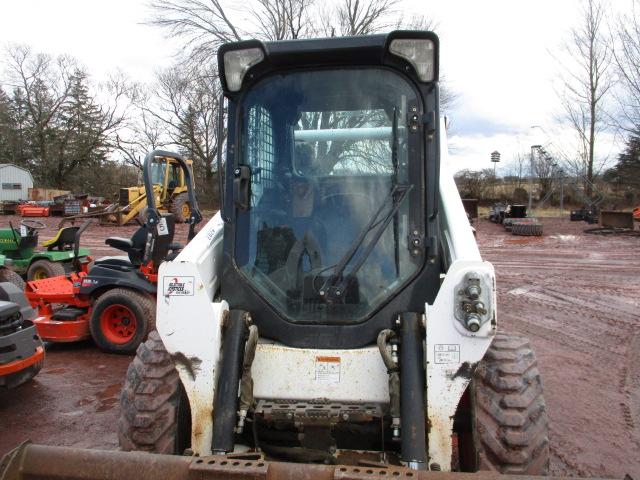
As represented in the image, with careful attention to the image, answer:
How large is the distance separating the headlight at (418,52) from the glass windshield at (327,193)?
125 mm

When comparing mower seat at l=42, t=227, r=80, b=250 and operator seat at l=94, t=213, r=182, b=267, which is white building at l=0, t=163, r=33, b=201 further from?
operator seat at l=94, t=213, r=182, b=267

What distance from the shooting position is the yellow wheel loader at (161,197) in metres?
20.9

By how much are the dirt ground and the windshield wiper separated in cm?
214

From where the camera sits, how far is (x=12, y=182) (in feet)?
148

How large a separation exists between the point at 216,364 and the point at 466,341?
125cm

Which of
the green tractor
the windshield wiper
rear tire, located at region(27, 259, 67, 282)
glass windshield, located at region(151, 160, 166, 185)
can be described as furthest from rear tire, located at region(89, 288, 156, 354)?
glass windshield, located at region(151, 160, 166, 185)

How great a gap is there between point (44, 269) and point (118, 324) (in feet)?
11.2

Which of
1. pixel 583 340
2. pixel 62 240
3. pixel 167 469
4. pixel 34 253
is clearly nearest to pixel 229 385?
pixel 167 469

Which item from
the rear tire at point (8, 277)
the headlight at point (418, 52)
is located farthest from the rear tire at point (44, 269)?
the headlight at point (418, 52)

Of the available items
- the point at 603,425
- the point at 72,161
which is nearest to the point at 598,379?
the point at 603,425

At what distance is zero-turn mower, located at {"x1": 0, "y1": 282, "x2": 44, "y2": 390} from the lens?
4496mm

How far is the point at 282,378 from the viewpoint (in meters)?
2.92

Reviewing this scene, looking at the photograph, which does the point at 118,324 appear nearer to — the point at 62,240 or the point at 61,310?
the point at 61,310

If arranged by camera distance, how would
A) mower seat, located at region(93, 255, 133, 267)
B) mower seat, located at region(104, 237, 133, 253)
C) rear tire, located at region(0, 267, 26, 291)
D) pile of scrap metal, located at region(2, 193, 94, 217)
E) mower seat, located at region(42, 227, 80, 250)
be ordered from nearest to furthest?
1. mower seat, located at region(93, 255, 133, 267)
2. mower seat, located at region(104, 237, 133, 253)
3. rear tire, located at region(0, 267, 26, 291)
4. mower seat, located at region(42, 227, 80, 250)
5. pile of scrap metal, located at region(2, 193, 94, 217)
